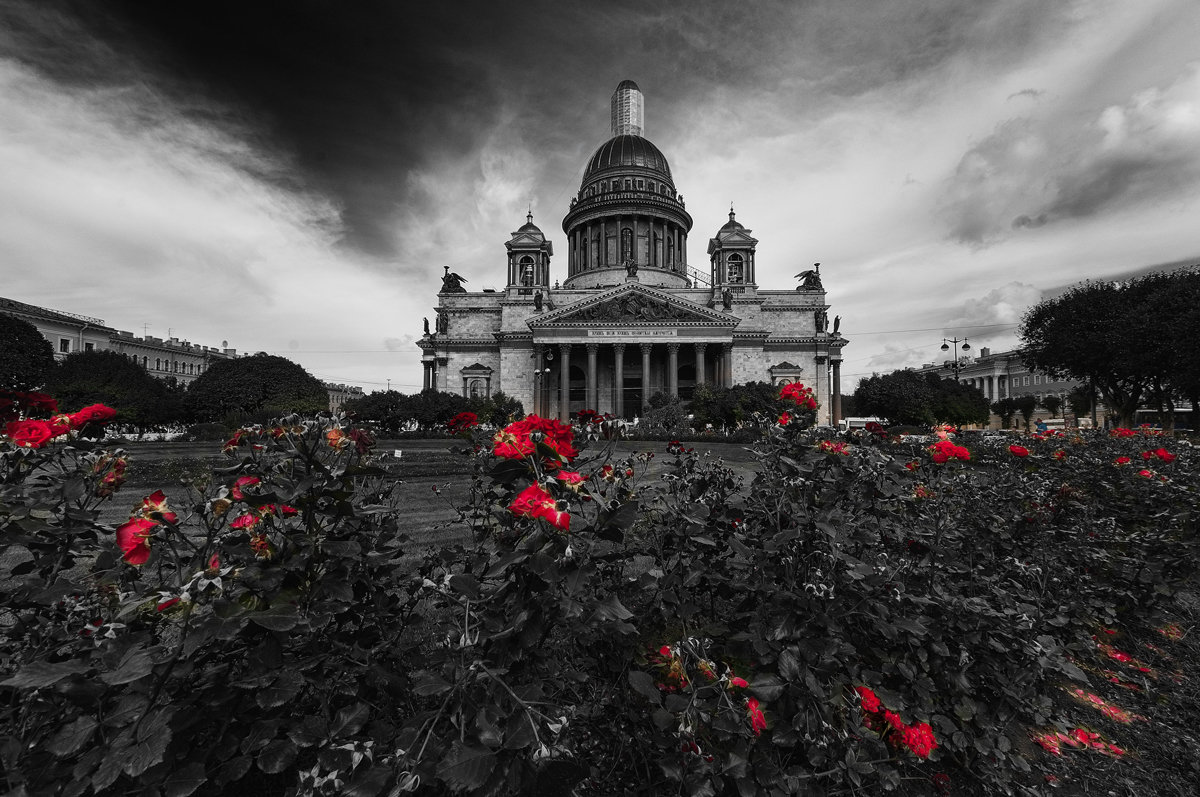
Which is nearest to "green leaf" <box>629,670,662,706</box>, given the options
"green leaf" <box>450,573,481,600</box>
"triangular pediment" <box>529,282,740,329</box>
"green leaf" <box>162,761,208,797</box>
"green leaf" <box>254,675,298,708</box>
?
"green leaf" <box>450,573,481,600</box>

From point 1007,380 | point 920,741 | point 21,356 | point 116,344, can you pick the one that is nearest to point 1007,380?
point 1007,380

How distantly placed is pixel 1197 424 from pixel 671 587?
45.3 meters

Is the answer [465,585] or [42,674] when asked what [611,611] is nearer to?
[465,585]

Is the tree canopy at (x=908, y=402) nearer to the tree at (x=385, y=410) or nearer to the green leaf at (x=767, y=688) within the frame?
the tree at (x=385, y=410)

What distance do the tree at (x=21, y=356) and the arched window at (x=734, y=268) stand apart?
49647mm

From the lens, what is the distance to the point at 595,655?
2.74 meters

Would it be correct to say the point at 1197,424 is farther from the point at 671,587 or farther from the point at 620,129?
the point at 620,129

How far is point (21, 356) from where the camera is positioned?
107ft

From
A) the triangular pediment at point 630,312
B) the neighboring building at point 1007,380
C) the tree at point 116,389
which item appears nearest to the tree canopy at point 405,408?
the triangular pediment at point 630,312

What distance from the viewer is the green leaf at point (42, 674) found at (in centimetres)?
141

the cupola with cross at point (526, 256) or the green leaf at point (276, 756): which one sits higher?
the cupola with cross at point (526, 256)

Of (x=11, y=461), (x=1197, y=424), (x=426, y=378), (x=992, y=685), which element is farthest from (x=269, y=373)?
(x=1197, y=424)

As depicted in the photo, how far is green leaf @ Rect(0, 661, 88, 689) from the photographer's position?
141 centimetres

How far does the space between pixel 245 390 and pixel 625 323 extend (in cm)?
2877
